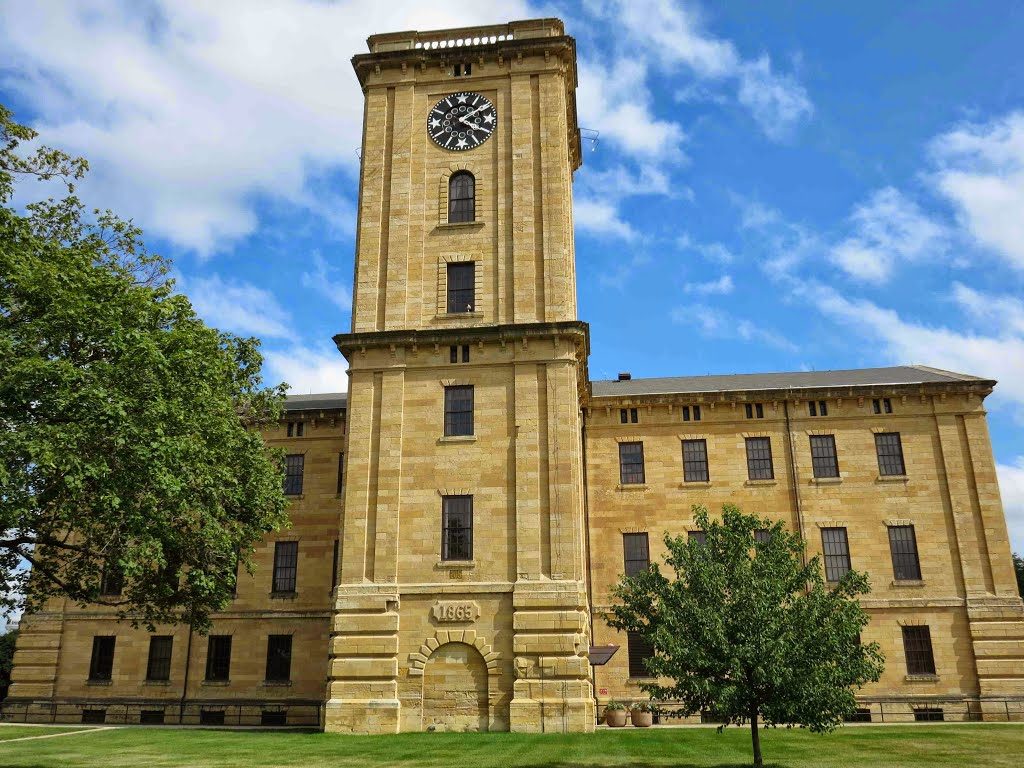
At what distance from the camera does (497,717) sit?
2733 centimetres

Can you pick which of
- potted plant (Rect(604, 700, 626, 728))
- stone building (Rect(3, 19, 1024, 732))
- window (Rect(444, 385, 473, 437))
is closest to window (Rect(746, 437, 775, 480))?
stone building (Rect(3, 19, 1024, 732))

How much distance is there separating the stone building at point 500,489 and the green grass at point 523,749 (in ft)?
9.01

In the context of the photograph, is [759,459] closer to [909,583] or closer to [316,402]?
[909,583]

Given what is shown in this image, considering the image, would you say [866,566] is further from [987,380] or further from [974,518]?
[987,380]

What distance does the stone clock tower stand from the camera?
91.7 ft

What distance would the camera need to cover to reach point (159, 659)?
37.9 meters

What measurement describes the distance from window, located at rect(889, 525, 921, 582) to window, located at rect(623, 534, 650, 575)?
1065 centimetres

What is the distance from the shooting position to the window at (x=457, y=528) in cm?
2955

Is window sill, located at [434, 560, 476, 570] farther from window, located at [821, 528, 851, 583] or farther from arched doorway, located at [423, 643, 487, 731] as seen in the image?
window, located at [821, 528, 851, 583]

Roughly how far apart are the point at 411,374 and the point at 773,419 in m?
17.7

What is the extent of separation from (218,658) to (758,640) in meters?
27.5

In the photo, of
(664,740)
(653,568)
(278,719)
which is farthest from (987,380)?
(278,719)

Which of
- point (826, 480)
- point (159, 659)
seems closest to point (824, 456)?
point (826, 480)

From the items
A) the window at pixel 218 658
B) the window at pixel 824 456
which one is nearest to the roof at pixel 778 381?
the window at pixel 824 456
